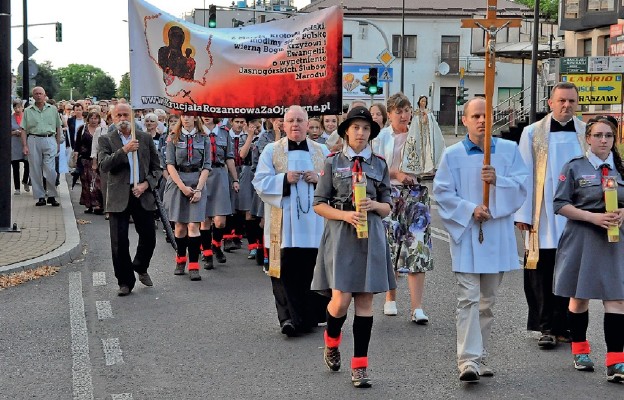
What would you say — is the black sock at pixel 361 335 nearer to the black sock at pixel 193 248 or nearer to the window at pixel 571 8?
the black sock at pixel 193 248

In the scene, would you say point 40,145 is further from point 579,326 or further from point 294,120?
point 579,326

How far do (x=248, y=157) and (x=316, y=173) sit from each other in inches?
221

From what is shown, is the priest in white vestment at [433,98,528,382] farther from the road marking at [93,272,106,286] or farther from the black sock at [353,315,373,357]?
the road marking at [93,272,106,286]

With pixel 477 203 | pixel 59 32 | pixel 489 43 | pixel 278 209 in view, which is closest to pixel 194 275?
pixel 278 209

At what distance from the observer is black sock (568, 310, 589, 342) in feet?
24.1

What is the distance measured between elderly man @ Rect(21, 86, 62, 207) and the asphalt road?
8.01 m

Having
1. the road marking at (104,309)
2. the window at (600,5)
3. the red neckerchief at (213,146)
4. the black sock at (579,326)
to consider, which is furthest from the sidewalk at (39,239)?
the window at (600,5)

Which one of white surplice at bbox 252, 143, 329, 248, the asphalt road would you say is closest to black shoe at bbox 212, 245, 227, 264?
the asphalt road

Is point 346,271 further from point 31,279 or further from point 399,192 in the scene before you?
point 31,279

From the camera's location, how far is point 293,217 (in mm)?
8750

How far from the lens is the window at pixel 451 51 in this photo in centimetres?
7612

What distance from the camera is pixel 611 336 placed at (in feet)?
23.1

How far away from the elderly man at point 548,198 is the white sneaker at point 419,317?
1.09 metres

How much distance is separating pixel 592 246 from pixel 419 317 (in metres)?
2.24
